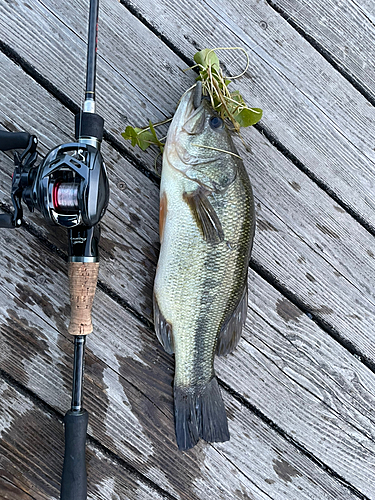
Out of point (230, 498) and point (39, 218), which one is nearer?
point (39, 218)

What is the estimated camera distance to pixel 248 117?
5.04ft

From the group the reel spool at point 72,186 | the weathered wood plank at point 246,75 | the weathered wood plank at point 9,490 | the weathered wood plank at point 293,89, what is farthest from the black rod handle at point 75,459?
the weathered wood plank at point 293,89

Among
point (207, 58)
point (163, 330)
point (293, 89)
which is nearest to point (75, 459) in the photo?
point (163, 330)

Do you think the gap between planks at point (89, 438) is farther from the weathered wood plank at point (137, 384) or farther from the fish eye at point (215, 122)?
the fish eye at point (215, 122)

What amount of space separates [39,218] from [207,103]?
33.5 inches

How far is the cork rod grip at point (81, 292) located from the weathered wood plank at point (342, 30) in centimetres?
142

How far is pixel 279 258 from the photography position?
1.69m

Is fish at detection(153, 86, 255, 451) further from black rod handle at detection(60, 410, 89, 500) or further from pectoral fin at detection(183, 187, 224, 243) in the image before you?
black rod handle at detection(60, 410, 89, 500)

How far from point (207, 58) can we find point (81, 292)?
107 cm

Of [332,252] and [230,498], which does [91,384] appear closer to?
[230,498]

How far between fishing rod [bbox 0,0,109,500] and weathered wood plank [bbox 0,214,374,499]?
20 cm

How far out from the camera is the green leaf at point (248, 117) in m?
1.52

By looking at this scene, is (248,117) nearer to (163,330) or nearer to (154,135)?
(154,135)

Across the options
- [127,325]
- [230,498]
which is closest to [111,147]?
[127,325]
